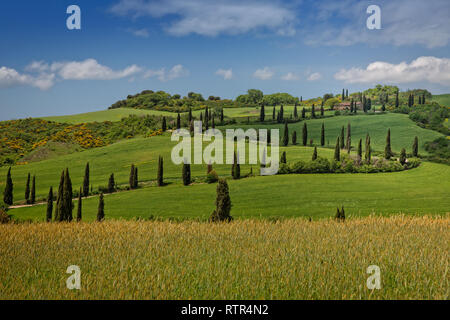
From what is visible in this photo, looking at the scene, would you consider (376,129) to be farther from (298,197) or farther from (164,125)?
(298,197)

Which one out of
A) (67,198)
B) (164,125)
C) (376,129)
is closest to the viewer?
(67,198)

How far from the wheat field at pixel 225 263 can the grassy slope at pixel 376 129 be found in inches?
3238

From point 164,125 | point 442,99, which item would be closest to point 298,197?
point 164,125

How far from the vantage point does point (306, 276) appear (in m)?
7.75

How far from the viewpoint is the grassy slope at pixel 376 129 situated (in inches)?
3622

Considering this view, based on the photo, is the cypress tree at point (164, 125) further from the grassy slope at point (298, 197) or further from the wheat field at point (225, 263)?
the wheat field at point (225, 263)

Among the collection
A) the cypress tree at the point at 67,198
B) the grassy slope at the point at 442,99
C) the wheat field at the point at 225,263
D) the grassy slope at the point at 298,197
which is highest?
the grassy slope at the point at 442,99

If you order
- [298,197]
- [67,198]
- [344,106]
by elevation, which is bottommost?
[298,197]

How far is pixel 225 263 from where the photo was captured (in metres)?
8.59

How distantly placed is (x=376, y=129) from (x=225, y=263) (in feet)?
362
